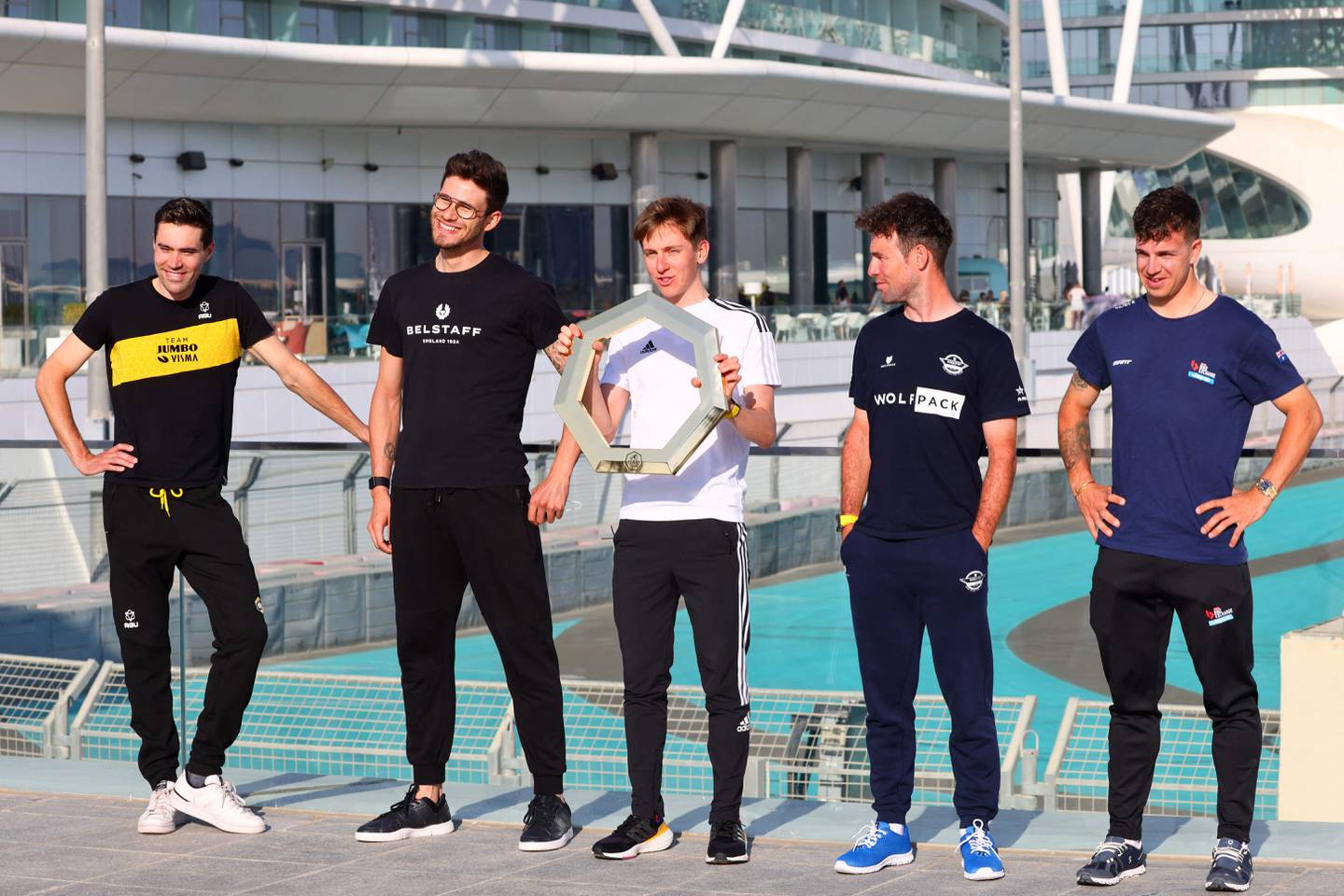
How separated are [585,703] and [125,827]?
210 centimetres

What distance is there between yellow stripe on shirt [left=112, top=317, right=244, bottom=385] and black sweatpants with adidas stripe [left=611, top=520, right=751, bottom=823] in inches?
59.4

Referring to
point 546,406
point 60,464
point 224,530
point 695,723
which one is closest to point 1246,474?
point 695,723

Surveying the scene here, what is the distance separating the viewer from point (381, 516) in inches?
248

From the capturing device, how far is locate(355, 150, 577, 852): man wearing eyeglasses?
6.01m

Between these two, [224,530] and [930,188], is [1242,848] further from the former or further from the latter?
[930,188]

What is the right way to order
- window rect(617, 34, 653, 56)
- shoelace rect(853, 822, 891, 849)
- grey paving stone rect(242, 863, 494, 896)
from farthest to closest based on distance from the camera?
window rect(617, 34, 653, 56)
shoelace rect(853, 822, 891, 849)
grey paving stone rect(242, 863, 494, 896)

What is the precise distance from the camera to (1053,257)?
198 ft

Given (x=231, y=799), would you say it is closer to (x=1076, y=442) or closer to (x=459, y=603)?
(x=459, y=603)

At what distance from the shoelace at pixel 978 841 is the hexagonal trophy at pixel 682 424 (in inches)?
53.8

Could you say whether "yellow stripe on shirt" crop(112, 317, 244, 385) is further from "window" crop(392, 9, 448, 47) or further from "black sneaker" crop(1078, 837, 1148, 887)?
"window" crop(392, 9, 448, 47)

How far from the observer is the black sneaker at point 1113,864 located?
17.8ft

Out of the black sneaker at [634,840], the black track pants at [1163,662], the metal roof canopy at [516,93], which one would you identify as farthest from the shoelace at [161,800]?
the metal roof canopy at [516,93]

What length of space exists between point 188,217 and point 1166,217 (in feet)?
10.0

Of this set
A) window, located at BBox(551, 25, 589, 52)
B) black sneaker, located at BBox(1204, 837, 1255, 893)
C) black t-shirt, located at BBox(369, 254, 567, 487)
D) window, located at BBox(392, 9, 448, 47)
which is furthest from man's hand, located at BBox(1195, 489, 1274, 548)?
window, located at BBox(551, 25, 589, 52)
